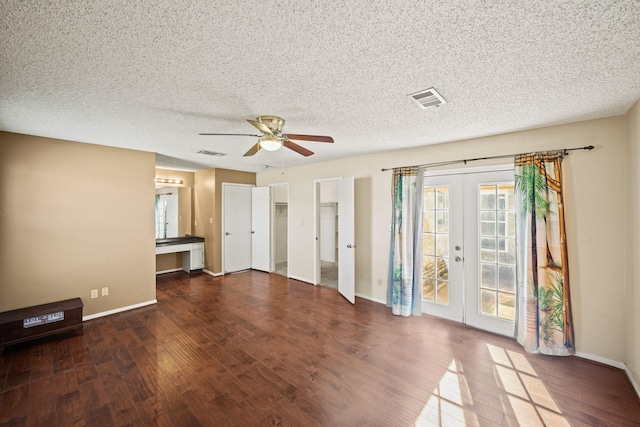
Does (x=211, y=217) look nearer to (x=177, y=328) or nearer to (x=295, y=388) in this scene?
(x=177, y=328)

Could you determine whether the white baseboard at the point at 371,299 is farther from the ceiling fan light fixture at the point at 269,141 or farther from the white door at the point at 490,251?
the ceiling fan light fixture at the point at 269,141

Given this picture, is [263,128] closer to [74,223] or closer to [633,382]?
[74,223]

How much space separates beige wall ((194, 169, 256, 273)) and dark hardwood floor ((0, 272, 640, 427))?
2.37m

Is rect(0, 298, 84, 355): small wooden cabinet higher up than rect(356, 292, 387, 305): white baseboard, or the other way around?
rect(0, 298, 84, 355): small wooden cabinet

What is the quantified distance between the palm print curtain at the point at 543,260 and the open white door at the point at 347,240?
2.20 metres

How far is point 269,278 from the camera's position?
5.60m

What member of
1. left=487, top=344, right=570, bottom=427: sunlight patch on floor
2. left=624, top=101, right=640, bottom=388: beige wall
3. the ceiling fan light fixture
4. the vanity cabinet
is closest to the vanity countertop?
the vanity cabinet

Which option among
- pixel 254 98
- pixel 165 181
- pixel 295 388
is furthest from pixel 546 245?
pixel 165 181

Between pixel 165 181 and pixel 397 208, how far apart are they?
5.41 meters

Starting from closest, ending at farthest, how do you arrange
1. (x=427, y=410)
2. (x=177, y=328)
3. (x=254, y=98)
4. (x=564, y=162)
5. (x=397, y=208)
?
(x=427, y=410) → (x=254, y=98) → (x=564, y=162) → (x=177, y=328) → (x=397, y=208)

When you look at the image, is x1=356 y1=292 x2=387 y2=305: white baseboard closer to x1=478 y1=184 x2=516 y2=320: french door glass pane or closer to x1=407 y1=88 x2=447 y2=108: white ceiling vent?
x1=478 y1=184 x2=516 y2=320: french door glass pane

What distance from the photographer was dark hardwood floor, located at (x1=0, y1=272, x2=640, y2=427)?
188cm

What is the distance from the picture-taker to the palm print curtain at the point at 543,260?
2.63m

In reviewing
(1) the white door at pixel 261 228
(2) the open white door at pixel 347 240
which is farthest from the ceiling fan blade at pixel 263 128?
(1) the white door at pixel 261 228
